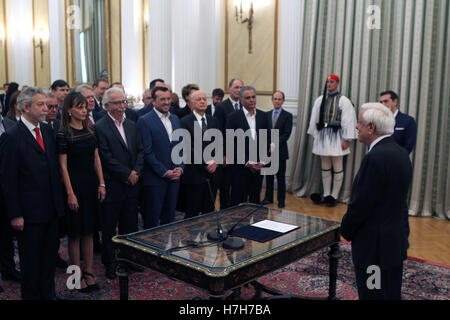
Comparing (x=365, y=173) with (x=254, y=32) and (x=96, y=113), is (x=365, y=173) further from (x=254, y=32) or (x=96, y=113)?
(x=254, y=32)

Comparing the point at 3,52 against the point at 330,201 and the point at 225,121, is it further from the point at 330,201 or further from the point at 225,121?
the point at 330,201

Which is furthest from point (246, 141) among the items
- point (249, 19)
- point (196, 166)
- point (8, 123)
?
point (249, 19)

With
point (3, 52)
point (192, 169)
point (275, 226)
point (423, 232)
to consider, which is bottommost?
point (423, 232)

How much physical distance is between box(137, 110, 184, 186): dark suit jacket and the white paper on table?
1.34 metres

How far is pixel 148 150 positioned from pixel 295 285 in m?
1.72

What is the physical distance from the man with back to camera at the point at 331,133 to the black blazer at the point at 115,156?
3242 millimetres

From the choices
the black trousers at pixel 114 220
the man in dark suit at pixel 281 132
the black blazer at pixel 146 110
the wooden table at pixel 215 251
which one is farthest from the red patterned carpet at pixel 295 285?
the man in dark suit at pixel 281 132

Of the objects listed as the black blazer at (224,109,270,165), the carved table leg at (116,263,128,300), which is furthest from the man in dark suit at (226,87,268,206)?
the carved table leg at (116,263,128,300)

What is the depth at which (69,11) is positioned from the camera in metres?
11.0

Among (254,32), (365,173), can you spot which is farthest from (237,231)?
(254,32)

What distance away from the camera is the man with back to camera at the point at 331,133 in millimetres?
6121

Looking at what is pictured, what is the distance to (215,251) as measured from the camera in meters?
2.53

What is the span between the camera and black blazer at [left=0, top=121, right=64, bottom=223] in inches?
113
